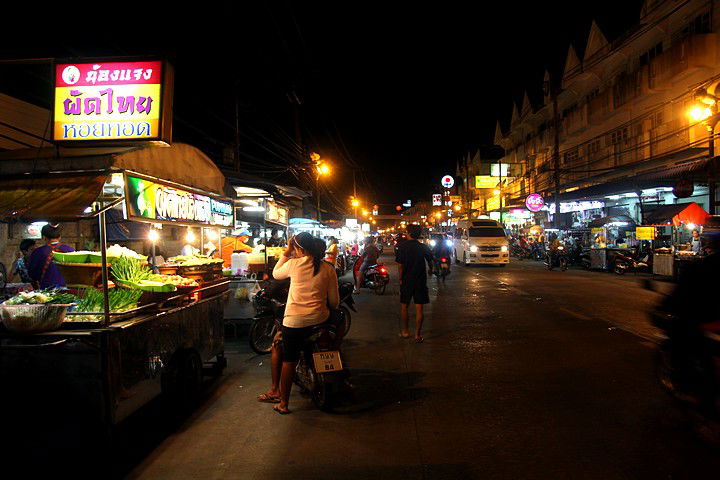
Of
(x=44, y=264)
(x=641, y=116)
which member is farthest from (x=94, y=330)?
(x=641, y=116)

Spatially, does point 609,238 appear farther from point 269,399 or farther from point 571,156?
point 269,399

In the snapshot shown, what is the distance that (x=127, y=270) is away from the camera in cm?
534

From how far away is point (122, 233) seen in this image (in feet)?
48.9

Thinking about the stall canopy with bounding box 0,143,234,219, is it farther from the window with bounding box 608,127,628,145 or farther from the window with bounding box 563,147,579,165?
the window with bounding box 563,147,579,165

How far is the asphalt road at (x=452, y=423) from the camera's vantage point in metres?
3.92

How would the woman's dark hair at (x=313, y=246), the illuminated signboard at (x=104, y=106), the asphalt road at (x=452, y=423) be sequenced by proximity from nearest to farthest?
1. the asphalt road at (x=452, y=423)
2. the illuminated signboard at (x=104, y=106)
3. the woman's dark hair at (x=313, y=246)

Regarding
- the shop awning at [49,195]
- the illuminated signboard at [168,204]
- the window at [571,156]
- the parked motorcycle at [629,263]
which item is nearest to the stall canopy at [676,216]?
the parked motorcycle at [629,263]

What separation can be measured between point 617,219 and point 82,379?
83.1 feet

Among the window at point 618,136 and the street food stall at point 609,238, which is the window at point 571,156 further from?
the street food stall at point 609,238

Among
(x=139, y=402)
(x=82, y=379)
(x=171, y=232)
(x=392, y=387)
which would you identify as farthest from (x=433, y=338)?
(x=171, y=232)

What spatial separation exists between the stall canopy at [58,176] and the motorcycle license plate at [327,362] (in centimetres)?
256

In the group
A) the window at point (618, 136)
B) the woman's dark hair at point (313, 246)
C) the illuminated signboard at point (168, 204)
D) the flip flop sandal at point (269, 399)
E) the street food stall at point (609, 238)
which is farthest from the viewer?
the window at point (618, 136)

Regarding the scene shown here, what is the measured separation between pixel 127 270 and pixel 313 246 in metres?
2.04

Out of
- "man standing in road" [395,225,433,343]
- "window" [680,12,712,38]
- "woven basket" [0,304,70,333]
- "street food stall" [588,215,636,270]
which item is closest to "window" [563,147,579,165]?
"window" [680,12,712,38]
